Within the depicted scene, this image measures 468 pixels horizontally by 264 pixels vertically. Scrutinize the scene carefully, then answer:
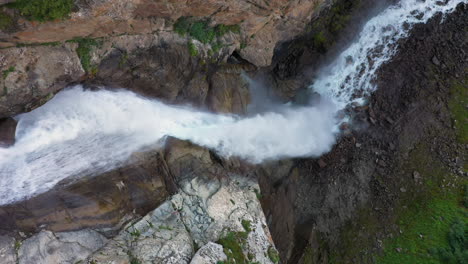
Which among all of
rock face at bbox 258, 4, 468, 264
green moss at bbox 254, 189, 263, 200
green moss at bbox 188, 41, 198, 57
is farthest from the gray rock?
green moss at bbox 188, 41, 198, 57

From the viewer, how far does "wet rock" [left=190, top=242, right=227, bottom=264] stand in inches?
429

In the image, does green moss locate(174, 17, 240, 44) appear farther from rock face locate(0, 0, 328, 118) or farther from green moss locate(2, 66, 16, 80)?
green moss locate(2, 66, 16, 80)

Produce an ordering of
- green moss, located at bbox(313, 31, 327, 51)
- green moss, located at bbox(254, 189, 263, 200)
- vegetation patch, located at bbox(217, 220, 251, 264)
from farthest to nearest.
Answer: green moss, located at bbox(313, 31, 327, 51), green moss, located at bbox(254, 189, 263, 200), vegetation patch, located at bbox(217, 220, 251, 264)

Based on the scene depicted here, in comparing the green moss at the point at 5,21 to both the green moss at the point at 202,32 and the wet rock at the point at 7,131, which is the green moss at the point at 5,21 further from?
the green moss at the point at 202,32

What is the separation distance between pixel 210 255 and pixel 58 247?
205 inches

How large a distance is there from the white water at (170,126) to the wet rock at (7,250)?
129cm

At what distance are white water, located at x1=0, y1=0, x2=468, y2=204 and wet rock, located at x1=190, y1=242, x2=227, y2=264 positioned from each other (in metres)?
4.72

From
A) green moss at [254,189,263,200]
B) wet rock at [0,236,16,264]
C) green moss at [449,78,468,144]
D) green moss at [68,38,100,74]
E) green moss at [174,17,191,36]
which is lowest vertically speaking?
wet rock at [0,236,16,264]

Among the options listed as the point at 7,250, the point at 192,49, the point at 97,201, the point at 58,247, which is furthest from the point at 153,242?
the point at 192,49

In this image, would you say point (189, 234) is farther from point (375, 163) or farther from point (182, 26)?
point (375, 163)

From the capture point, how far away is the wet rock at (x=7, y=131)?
36.8ft

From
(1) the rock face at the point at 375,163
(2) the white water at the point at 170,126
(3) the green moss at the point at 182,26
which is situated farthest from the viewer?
(1) the rock face at the point at 375,163

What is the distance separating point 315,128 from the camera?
1775 centimetres

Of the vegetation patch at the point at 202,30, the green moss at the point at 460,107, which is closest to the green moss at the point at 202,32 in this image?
the vegetation patch at the point at 202,30
